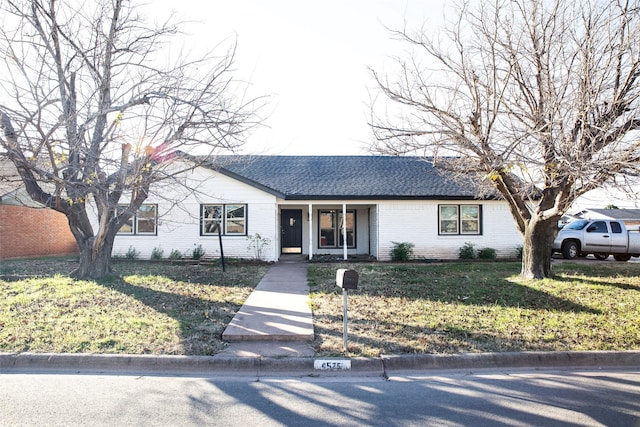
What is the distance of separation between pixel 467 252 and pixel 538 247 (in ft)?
18.7

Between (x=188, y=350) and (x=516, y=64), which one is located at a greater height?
(x=516, y=64)

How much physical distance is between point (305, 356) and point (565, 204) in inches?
284

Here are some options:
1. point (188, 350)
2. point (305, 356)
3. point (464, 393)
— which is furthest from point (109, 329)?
point (464, 393)

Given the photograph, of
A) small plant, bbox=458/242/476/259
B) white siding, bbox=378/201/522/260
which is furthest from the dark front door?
small plant, bbox=458/242/476/259

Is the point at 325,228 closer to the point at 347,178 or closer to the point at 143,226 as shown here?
the point at 347,178

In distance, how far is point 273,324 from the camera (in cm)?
682

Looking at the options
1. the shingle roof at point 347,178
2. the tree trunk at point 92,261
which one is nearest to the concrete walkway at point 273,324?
the tree trunk at point 92,261

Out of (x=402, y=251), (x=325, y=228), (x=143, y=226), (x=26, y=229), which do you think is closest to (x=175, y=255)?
(x=143, y=226)

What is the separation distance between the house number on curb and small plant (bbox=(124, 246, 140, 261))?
13.1 meters

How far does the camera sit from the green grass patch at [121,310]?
5.82 metres

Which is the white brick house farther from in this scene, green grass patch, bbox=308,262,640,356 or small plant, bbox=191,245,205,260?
green grass patch, bbox=308,262,640,356

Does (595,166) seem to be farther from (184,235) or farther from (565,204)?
(184,235)

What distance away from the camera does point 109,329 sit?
6465 mm

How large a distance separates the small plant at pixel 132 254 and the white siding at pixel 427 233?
977 centimetres
